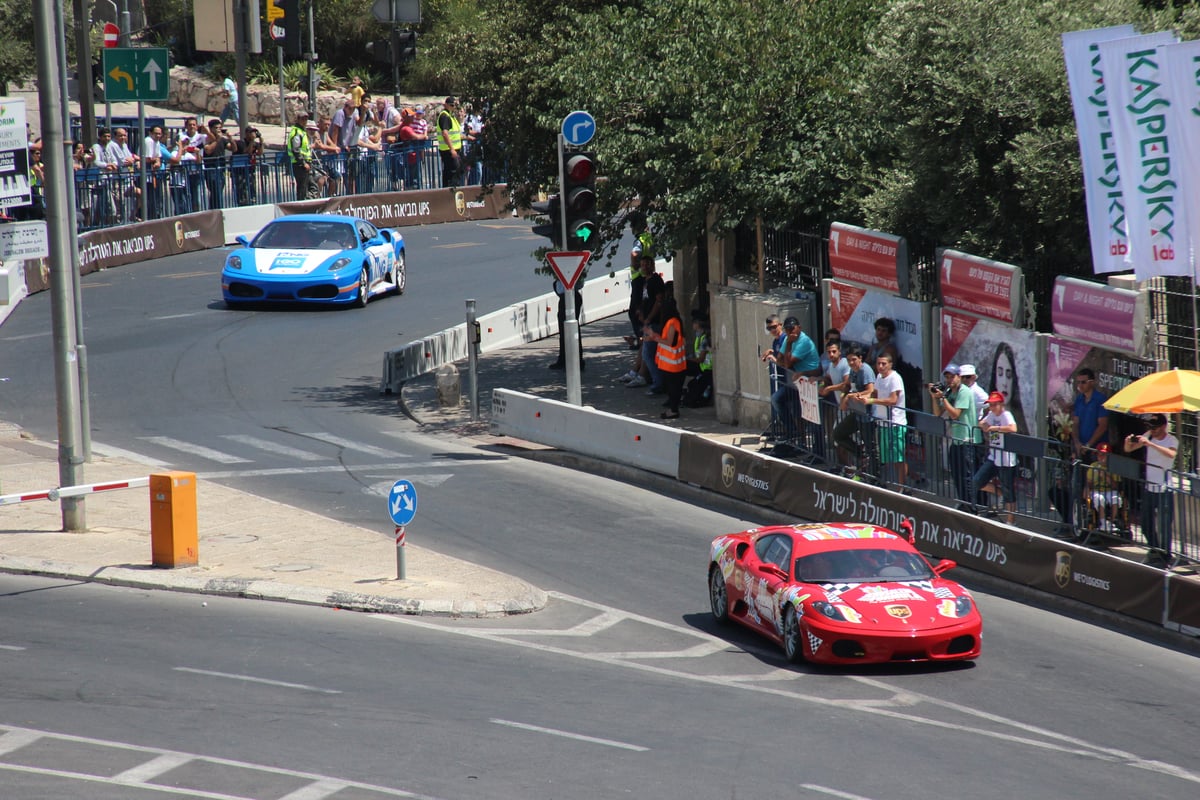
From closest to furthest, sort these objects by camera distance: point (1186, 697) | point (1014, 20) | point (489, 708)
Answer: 1. point (489, 708)
2. point (1186, 697)
3. point (1014, 20)

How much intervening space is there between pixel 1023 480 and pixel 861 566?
347 cm

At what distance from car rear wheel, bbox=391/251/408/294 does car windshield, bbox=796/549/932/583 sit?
19.4 m

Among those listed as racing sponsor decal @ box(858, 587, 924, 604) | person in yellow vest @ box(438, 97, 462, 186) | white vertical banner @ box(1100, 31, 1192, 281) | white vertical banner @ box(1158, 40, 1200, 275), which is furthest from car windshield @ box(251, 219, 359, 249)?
racing sponsor decal @ box(858, 587, 924, 604)

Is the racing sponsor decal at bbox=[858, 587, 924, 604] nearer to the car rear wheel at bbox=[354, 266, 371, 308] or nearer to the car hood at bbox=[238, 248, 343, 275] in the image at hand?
the car hood at bbox=[238, 248, 343, 275]

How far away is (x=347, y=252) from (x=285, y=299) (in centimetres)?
151

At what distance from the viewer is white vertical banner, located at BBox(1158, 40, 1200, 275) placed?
50.6ft

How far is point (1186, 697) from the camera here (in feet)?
41.2

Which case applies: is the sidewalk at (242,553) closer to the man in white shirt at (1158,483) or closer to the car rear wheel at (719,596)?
the car rear wheel at (719,596)

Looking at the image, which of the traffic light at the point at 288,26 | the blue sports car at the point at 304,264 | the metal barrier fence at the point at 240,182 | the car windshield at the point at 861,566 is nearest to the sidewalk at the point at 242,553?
the car windshield at the point at 861,566

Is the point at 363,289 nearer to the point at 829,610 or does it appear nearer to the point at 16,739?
the point at 829,610

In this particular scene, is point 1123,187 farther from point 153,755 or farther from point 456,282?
point 456,282

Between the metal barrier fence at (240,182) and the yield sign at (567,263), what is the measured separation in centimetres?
1324

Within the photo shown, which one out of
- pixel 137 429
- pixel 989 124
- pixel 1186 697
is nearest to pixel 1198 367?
pixel 1186 697

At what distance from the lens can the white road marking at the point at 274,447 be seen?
21.2 m
